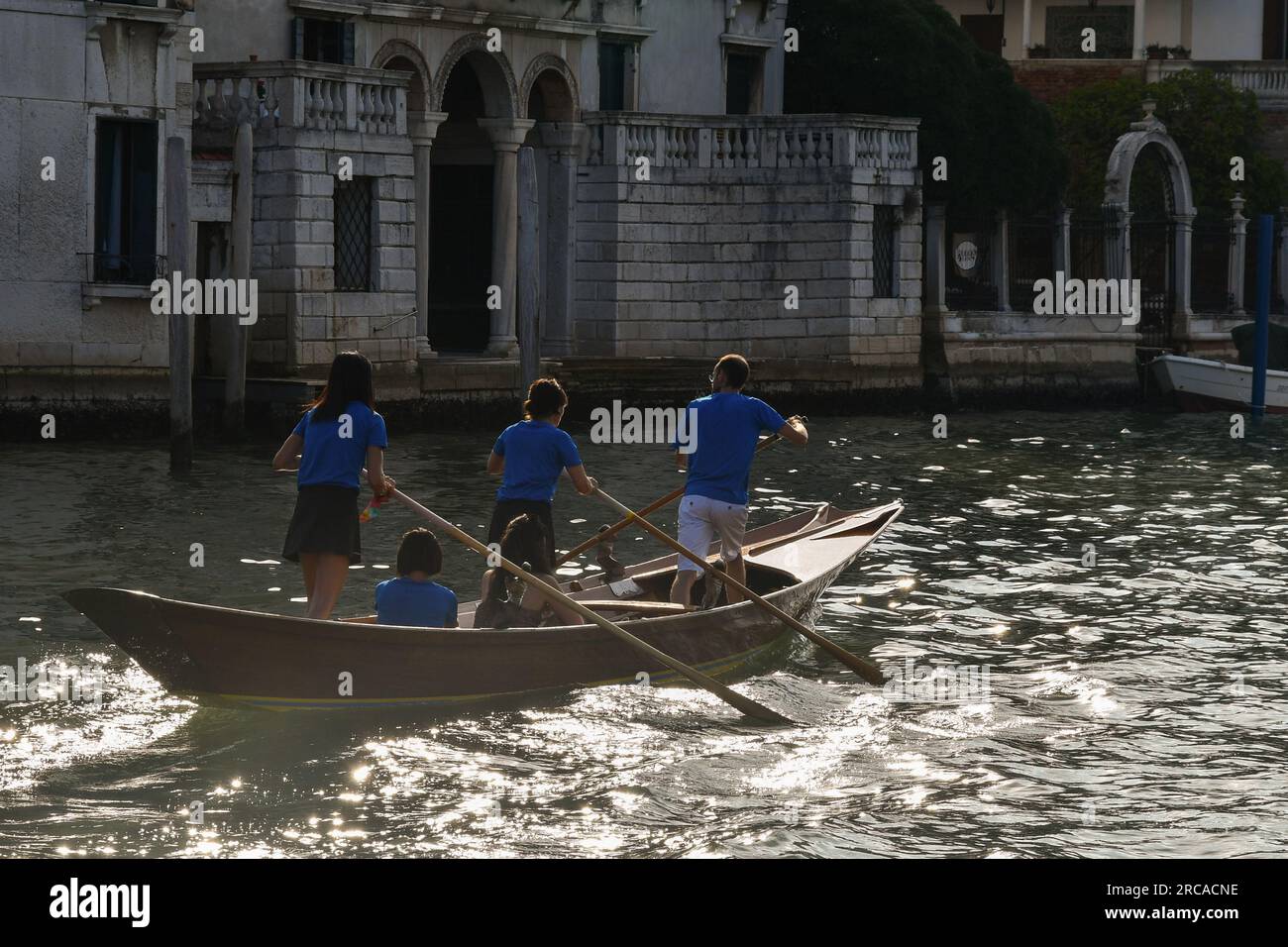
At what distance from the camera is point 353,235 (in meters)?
23.3

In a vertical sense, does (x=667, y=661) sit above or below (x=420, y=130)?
below

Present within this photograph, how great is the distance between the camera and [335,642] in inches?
362

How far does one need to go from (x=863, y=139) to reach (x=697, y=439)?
57.0 ft

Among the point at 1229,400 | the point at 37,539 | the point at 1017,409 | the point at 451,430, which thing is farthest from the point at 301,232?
the point at 1229,400

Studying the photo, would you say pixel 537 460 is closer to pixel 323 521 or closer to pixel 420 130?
pixel 323 521

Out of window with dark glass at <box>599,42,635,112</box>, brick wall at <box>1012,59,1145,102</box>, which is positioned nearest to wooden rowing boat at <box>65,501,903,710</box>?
window with dark glass at <box>599,42,635,112</box>

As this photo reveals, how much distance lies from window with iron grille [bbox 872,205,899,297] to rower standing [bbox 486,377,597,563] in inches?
729

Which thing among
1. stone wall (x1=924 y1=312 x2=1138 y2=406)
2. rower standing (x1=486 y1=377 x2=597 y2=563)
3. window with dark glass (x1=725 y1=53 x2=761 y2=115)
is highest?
window with dark glass (x1=725 y1=53 x2=761 y2=115)

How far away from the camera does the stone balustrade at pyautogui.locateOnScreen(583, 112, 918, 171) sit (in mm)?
27453

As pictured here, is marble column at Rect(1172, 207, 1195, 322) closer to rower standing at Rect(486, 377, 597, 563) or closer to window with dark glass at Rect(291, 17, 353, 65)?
window with dark glass at Rect(291, 17, 353, 65)

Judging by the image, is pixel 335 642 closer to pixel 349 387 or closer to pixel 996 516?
pixel 349 387

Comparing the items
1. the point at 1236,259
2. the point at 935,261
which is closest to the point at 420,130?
the point at 935,261
